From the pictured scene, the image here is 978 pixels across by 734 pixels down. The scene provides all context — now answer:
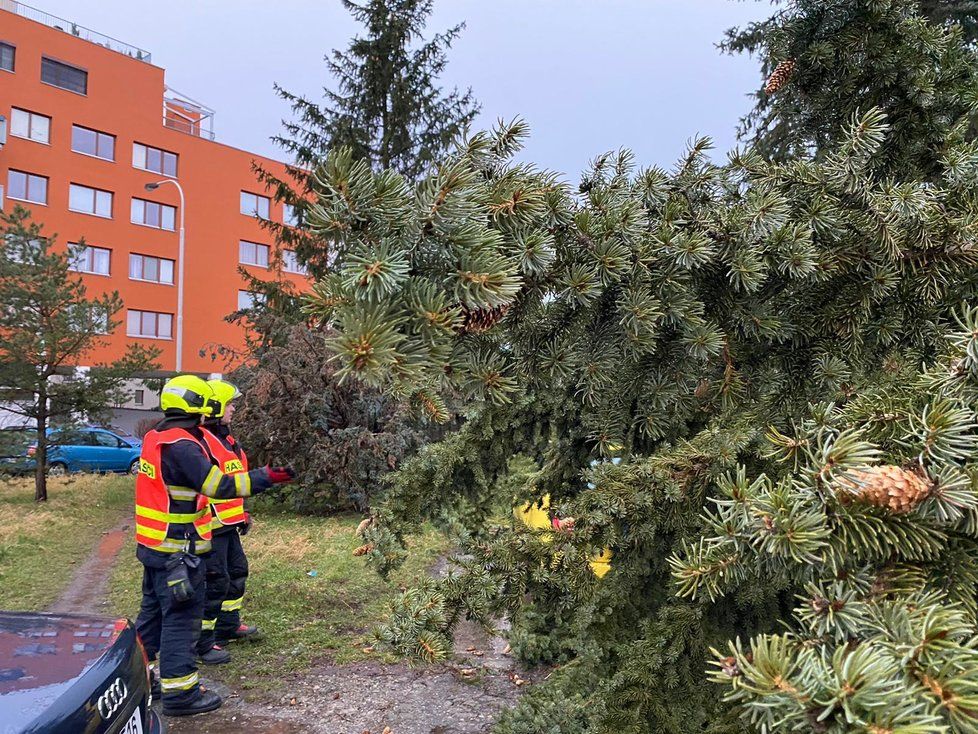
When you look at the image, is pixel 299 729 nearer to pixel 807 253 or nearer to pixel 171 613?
pixel 171 613

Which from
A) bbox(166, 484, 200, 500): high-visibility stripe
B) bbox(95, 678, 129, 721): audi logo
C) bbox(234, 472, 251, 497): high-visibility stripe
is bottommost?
bbox(95, 678, 129, 721): audi logo

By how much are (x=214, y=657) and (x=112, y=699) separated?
292 centimetres

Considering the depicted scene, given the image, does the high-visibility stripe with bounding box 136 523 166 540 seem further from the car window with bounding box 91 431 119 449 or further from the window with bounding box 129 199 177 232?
the window with bounding box 129 199 177 232

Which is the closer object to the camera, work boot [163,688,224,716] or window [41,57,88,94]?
work boot [163,688,224,716]

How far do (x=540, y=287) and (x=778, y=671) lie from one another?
0.82 metres

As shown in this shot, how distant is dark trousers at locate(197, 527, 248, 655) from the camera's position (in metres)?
4.91

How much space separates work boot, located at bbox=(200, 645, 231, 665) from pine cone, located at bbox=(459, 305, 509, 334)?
15.6ft

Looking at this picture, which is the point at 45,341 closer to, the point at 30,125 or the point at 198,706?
the point at 198,706

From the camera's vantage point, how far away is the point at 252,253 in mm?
35094

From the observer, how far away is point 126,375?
12734mm

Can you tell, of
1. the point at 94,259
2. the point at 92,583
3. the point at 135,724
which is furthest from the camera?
the point at 94,259

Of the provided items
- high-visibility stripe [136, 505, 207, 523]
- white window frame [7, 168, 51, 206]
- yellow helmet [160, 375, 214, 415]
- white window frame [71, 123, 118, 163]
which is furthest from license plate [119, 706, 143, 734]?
white window frame [71, 123, 118, 163]

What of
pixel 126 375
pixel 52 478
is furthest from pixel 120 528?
pixel 52 478

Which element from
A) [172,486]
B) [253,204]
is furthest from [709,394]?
[253,204]
